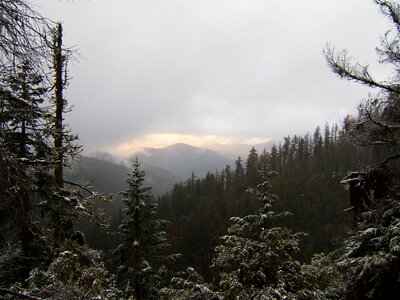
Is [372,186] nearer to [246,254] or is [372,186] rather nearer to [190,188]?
[246,254]

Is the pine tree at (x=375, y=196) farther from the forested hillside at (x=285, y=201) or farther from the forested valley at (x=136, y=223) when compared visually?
the forested hillside at (x=285, y=201)

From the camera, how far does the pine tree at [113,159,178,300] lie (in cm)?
1684

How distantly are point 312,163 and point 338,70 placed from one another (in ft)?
327

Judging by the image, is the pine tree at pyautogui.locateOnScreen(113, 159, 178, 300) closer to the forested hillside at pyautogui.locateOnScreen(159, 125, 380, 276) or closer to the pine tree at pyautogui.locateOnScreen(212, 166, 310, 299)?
the pine tree at pyautogui.locateOnScreen(212, 166, 310, 299)

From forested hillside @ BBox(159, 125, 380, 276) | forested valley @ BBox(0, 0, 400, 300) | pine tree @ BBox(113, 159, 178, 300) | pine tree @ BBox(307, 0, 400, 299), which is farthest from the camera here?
forested hillside @ BBox(159, 125, 380, 276)

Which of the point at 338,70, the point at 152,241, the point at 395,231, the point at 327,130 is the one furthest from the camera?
the point at 327,130

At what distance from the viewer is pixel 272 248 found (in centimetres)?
979

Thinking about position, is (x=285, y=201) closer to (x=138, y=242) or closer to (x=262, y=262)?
(x=138, y=242)

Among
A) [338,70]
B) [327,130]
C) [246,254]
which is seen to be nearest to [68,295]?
[246,254]

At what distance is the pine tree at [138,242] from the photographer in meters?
16.8

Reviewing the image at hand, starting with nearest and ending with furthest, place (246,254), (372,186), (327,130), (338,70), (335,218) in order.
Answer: (338,70) < (372,186) < (246,254) < (335,218) < (327,130)

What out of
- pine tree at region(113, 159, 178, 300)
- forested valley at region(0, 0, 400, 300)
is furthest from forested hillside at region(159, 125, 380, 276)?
forested valley at region(0, 0, 400, 300)

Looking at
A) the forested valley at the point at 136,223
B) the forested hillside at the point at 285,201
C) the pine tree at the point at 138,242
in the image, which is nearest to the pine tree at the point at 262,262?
the forested valley at the point at 136,223

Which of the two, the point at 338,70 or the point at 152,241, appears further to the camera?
the point at 152,241
